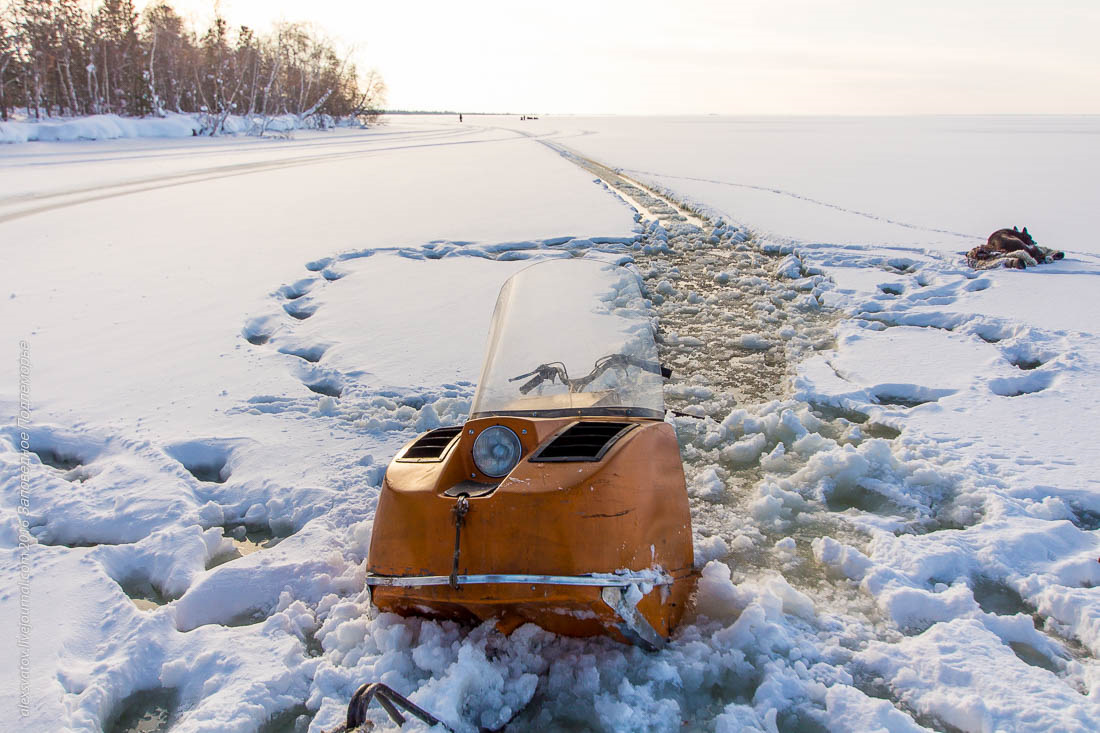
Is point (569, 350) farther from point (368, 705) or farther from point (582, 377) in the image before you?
point (368, 705)

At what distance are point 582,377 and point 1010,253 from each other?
8456 mm

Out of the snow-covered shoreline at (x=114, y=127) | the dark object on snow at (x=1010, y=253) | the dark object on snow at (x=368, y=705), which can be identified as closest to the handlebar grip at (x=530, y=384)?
the dark object on snow at (x=368, y=705)

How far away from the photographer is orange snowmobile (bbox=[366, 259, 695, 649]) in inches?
93.1

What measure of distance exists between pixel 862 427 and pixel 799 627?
2.45 meters

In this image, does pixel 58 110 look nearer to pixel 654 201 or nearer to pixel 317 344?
pixel 654 201

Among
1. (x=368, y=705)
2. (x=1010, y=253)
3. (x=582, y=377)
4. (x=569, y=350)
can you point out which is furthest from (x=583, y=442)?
(x=1010, y=253)

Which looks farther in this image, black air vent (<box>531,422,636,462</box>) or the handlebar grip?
the handlebar grip

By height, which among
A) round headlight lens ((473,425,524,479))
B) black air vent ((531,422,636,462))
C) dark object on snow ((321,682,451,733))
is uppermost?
black air vent ((531,422,636,462))

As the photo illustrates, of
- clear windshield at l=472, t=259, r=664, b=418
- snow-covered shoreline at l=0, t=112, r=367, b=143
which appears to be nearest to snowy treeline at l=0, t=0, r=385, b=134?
snow-covered shoreline at l=0, t=112, r=367, b=143

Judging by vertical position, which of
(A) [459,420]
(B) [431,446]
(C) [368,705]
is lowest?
(A) [459,420]

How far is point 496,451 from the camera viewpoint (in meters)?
2.84

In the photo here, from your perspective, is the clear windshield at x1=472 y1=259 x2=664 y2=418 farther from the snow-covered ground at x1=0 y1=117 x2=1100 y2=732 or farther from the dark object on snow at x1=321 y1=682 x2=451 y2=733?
the dark object on snow at x1=321 y1=682 x2=451 y2=733

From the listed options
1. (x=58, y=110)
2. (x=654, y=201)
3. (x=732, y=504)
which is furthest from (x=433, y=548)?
(x=58, y=110)

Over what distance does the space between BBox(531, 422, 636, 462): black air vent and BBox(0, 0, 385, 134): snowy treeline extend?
138 feet
